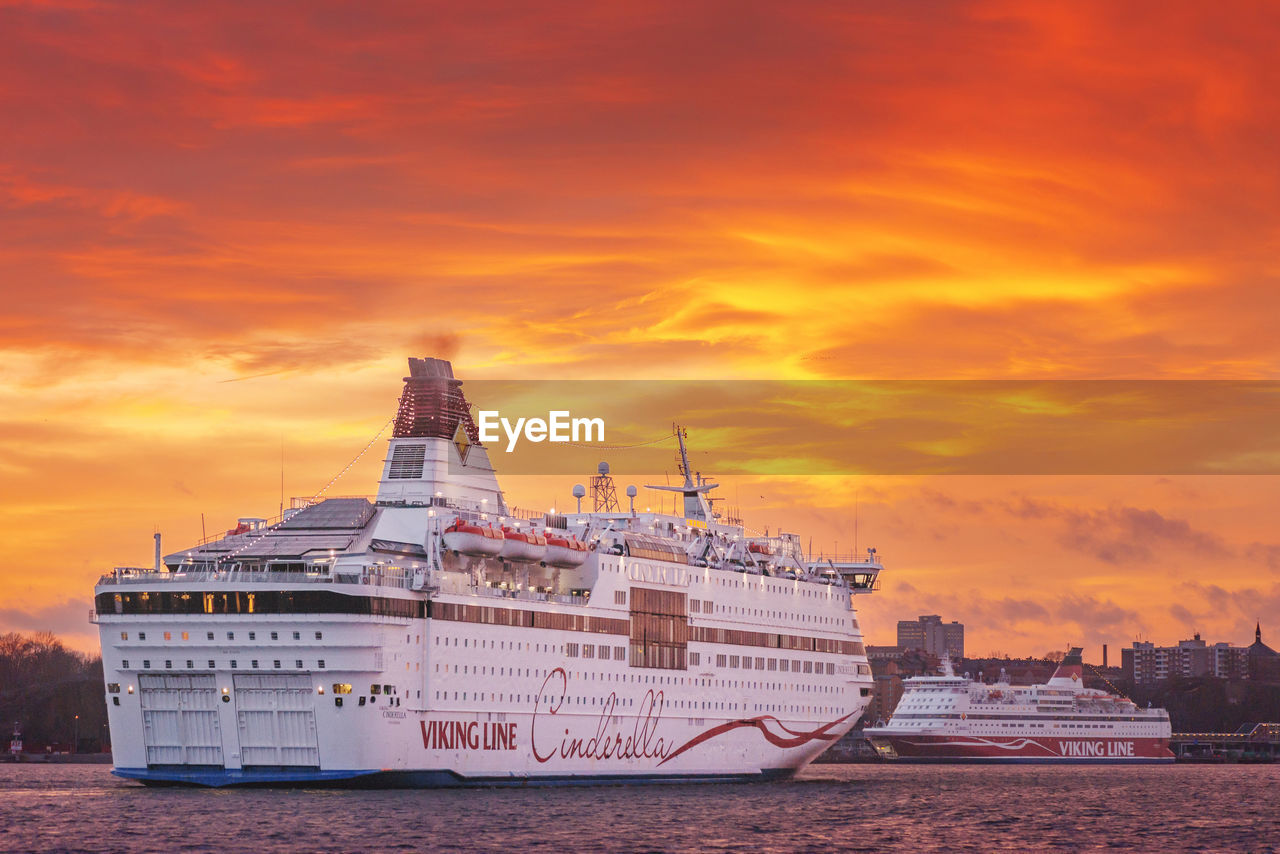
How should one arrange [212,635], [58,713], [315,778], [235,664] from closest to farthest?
[315,778] → [235,664] → [212,635] → [58,713]

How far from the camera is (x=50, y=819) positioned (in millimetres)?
72562

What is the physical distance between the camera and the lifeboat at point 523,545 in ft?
281

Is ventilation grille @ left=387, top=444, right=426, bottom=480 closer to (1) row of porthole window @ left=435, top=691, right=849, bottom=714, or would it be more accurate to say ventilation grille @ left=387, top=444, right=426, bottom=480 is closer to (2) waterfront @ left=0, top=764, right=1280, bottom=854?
(1) row of porthole window @ left=435, top=691, right=849, bottom=714

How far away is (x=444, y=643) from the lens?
80.0 metres

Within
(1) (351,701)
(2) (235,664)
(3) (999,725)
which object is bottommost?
(3) (999,725)

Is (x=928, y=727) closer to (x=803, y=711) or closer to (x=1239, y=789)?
(x=1239, y=789)

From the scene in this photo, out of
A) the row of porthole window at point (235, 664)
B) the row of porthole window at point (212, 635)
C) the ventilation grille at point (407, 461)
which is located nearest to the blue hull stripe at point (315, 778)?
the row of porthole window at point (235, 664)

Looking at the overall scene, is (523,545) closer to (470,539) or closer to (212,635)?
(470,539)

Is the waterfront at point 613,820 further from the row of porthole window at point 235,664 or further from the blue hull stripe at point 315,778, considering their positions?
the row of porthole window at point 235,664

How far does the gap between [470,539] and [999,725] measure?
376ft

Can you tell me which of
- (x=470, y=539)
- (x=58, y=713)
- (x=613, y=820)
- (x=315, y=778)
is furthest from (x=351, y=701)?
(x=58, y=713)

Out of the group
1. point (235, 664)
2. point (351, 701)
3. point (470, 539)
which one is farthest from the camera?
point (470, 539)

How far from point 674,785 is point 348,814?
2987cm

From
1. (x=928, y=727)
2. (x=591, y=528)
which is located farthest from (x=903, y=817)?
(x=928, y=727)
